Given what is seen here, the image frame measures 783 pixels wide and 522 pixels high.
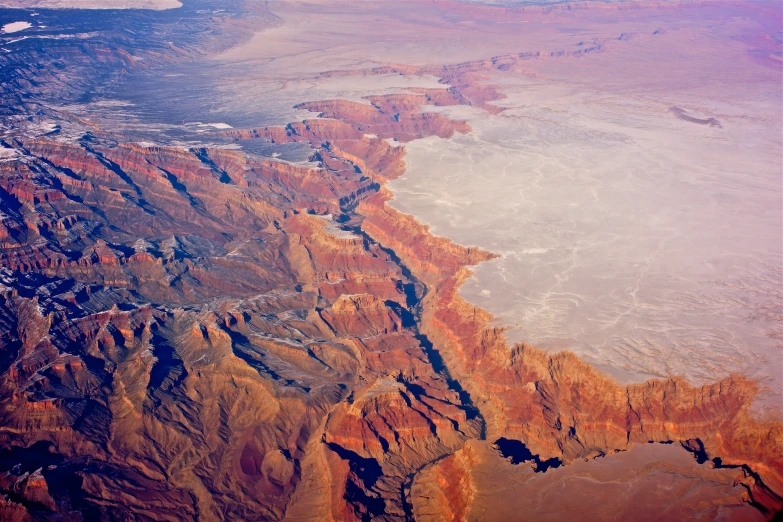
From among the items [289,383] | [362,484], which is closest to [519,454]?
[362,484]

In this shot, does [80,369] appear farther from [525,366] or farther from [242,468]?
[525,366]

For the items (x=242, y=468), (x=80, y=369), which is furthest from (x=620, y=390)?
(x=80, y=369)

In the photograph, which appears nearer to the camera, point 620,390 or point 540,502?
point 540,502

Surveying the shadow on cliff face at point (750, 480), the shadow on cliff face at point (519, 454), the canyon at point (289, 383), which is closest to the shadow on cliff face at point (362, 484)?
the canyon at point (289, 383)

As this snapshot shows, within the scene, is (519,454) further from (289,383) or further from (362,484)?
(289,383)

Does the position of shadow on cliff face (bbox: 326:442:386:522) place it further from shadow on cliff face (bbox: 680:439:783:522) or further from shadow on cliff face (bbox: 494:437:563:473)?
shadow on cliff face (bbox: 680:439:783:522)

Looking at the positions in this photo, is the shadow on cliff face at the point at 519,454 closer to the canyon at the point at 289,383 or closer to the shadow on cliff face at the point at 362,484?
the canyon at the point at 289,383
